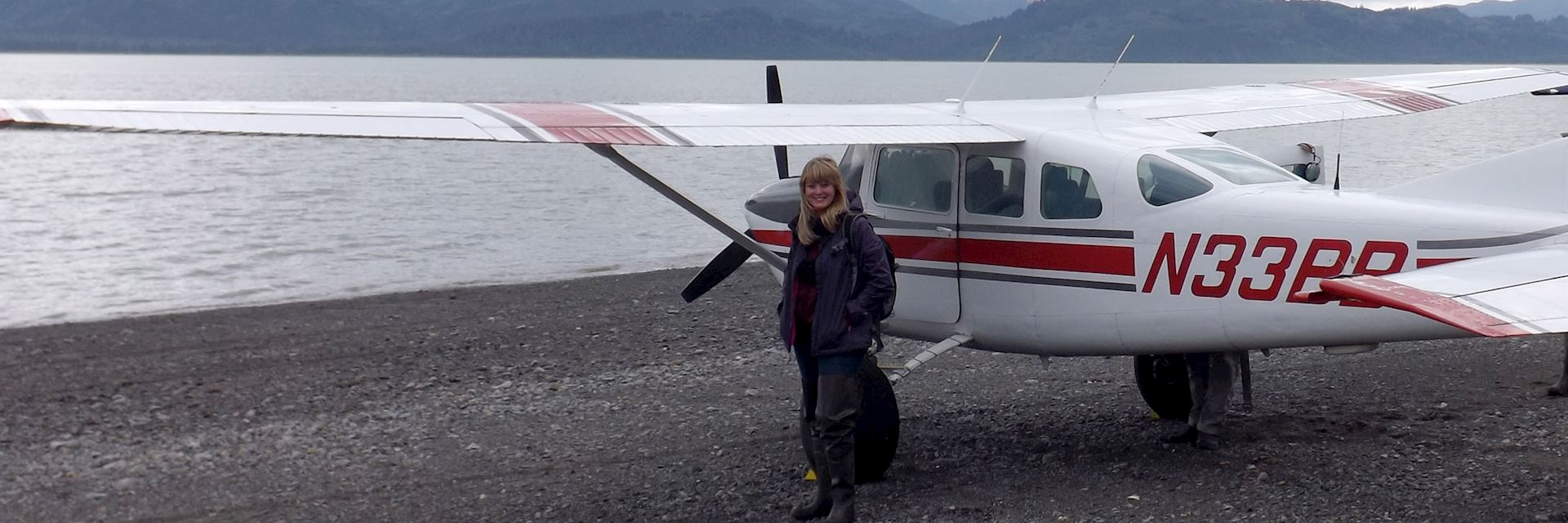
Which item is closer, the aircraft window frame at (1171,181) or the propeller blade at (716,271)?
the aircraft window frame at (1171,181)

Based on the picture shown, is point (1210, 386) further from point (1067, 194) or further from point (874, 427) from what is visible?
point (874, 427)

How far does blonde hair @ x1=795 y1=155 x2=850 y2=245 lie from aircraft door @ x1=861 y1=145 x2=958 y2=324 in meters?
1.15

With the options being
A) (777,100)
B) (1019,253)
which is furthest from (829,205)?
(777,100)

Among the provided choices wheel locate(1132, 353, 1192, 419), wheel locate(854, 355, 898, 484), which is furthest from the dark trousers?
wheel locate(854, 355, 898, 484)

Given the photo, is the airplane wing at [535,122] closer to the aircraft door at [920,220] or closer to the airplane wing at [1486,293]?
the aircraft door at [920,220]

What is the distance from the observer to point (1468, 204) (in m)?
5.35

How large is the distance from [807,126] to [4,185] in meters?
35.3

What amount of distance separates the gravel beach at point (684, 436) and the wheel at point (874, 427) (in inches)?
4.6

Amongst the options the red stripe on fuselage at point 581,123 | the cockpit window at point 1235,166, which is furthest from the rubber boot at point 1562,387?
the red stripe on fuselage at point 581,123

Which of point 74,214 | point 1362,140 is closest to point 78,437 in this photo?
point 74,214

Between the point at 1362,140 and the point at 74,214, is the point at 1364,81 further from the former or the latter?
the point at 1362,140

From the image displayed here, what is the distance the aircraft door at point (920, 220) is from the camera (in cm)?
661

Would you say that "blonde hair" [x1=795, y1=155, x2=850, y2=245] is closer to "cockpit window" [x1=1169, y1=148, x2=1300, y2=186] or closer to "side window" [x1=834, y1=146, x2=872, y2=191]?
"side window" [x1=834, y1=146, x2=872, y2=191]

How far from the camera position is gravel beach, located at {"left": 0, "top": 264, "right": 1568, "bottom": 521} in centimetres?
625
